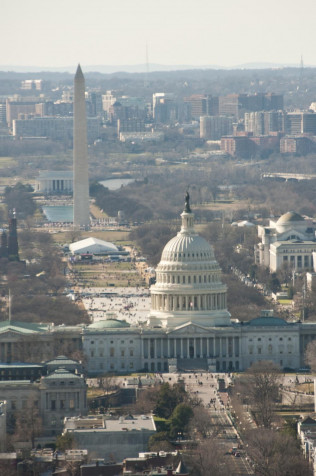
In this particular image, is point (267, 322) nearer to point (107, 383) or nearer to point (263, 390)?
point (107, 383)

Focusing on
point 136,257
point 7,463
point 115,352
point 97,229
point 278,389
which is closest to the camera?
point 7,463

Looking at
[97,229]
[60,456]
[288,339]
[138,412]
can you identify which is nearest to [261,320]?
[288,339]

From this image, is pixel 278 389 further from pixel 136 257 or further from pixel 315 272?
pixel 136 257

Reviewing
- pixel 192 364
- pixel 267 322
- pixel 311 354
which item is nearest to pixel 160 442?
pixel 311 354

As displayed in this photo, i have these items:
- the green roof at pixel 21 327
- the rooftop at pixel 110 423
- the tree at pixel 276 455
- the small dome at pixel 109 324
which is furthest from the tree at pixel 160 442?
the small dome at pixel 109 324

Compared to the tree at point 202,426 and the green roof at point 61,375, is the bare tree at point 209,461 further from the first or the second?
the green roof at point 61,375

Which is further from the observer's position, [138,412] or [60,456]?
[138,412]
